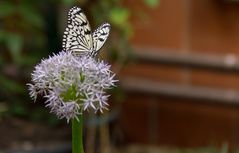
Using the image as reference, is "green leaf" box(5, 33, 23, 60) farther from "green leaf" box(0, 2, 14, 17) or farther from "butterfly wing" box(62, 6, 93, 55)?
"butterfly wing" box(62, 6, 93, 55)

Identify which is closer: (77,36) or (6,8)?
(77,36)

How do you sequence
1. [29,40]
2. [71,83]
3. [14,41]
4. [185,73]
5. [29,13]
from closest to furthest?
[71,83]
[14,41]
[29,13]
[29,40]
[185,73]

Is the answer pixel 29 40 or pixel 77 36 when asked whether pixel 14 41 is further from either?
pixel 77 36

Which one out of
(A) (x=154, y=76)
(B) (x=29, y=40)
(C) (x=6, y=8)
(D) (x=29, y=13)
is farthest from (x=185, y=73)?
(C) (x=6, y=8)

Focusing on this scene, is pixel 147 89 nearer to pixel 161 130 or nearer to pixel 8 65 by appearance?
pixel 161 130

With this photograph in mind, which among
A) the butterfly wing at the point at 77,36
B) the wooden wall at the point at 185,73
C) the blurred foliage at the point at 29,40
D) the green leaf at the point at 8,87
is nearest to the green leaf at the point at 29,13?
the blurred foliage at the point at 29,40

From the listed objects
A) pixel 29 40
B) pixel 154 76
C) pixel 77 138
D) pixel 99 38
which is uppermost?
pixel 29 40

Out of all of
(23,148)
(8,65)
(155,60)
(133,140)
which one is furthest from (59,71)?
(133,140)
